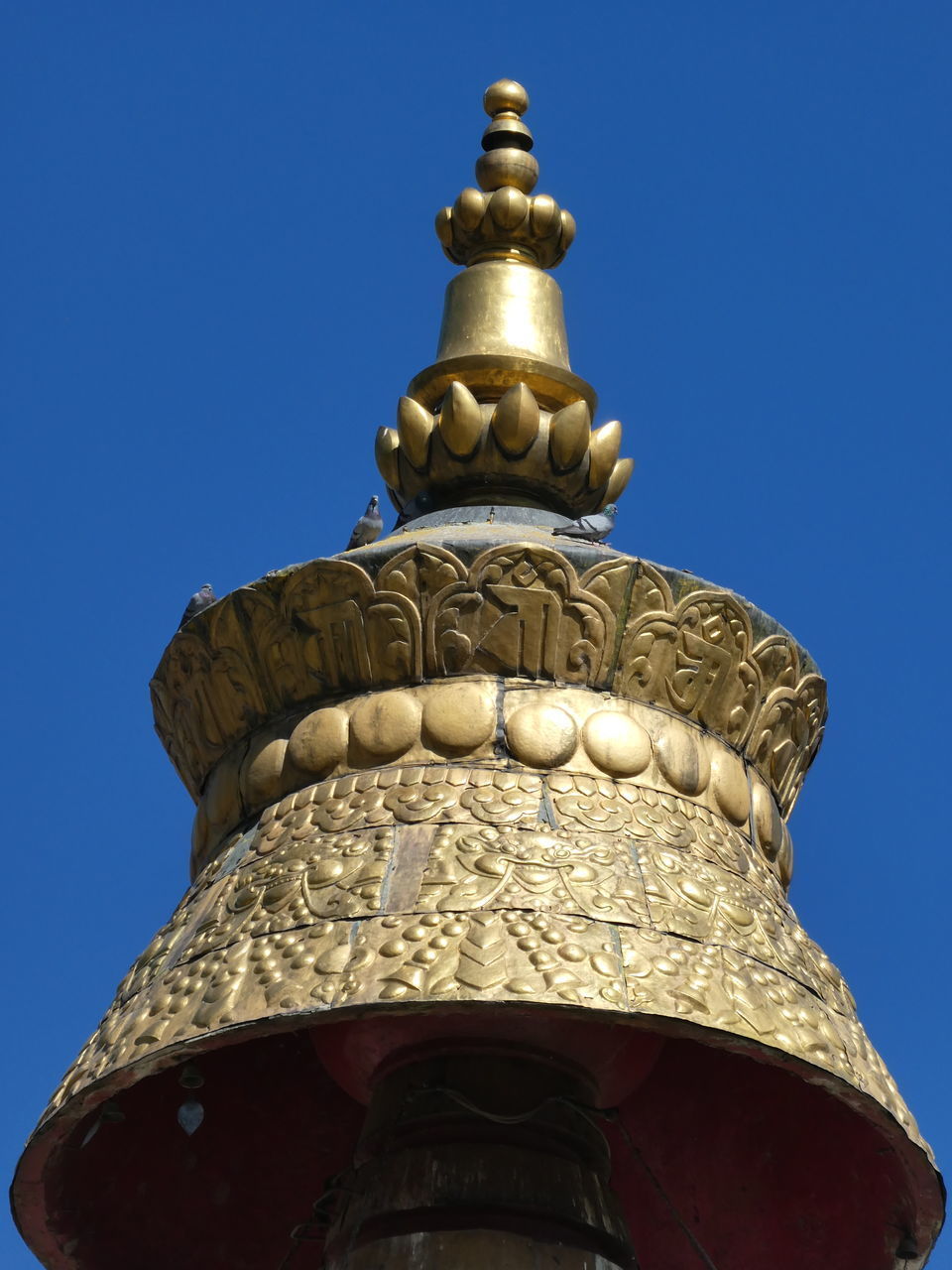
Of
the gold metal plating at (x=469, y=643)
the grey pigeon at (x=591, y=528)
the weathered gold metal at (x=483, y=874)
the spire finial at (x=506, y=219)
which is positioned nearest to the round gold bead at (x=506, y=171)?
the spire finial at (x=506, y=219)

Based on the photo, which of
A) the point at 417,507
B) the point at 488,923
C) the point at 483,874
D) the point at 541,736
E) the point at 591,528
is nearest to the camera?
the point at 488,923

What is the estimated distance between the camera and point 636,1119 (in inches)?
213

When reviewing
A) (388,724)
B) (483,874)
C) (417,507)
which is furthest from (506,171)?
(483,874)

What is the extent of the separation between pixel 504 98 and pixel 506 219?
64cm

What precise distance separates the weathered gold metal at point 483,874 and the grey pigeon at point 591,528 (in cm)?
21

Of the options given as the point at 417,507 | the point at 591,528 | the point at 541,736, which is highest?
the point at 417,507

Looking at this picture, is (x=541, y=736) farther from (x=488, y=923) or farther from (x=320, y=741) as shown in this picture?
(x=488, y=923)

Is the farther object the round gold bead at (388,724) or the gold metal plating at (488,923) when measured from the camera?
the round gold bead at (388,724)

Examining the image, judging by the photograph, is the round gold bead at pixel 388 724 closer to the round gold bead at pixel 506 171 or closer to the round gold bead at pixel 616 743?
the round gold bead at pixel 616 743

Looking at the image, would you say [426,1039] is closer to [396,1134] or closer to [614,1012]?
[396,1134]

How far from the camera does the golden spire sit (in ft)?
19.8

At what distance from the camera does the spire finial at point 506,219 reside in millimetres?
6887

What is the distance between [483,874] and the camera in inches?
179

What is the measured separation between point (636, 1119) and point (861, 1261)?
699 mm
